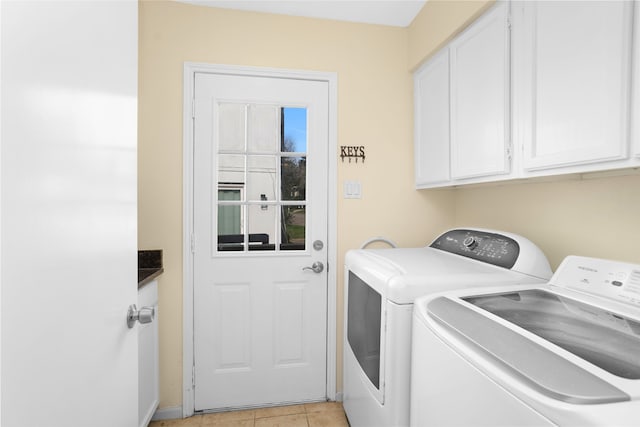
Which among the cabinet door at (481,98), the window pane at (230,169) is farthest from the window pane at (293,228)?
the cabinet door at (481,98)

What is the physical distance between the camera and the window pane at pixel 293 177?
79.6 inches

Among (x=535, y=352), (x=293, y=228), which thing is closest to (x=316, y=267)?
(x=293, y=228)

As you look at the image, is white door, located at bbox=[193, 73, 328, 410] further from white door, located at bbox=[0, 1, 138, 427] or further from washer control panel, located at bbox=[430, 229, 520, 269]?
white door, located at bbox=[0, 1, 138, 427]

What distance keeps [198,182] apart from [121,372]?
4.07 feet

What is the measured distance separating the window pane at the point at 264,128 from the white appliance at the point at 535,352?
4.53ft

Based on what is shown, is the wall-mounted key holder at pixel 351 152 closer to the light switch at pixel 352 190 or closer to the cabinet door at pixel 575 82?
the light switch at pixel 352 190

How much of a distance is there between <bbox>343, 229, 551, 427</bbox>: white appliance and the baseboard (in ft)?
3.30

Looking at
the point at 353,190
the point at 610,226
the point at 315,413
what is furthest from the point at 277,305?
the point at 610,226

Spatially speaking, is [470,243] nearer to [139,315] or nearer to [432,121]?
[432,121]

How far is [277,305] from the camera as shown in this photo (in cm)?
199

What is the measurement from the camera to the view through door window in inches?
77.0

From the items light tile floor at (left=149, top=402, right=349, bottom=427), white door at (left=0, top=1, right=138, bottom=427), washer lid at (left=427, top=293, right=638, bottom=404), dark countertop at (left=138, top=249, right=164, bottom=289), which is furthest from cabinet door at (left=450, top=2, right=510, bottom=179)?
dark countertop at (left=138, top=249, right=164, bottom=289)

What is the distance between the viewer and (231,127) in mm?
1954

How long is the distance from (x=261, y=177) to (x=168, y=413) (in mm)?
1535
